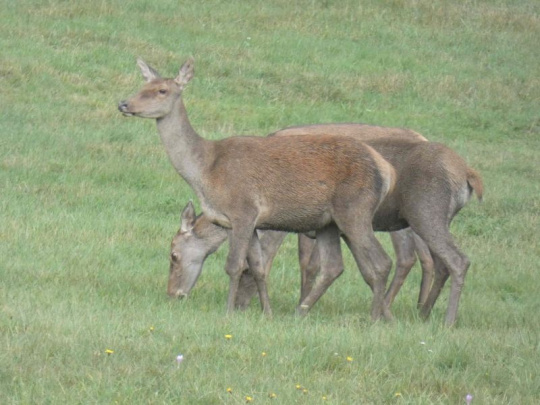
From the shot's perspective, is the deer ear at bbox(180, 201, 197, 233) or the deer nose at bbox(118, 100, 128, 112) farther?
the deer ear at bbox(180, 201, 197, 233)

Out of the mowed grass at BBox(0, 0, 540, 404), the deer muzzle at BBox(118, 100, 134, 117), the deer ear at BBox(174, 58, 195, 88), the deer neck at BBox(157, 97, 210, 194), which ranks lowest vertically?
the mowed grass at BBox(0, 0, 540, 404)

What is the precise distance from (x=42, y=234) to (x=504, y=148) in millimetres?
9570

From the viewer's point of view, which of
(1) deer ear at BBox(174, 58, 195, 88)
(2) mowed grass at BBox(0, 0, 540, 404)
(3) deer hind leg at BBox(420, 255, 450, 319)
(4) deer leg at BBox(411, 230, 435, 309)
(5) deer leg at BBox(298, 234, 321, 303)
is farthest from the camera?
(4) deer leg at BBox(411, 230, 435, 309)

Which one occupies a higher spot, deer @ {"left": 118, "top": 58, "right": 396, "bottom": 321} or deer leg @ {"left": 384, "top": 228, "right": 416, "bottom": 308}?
deer @ {"left": 118, "top": 58, "right": 396, "bottom": 321}

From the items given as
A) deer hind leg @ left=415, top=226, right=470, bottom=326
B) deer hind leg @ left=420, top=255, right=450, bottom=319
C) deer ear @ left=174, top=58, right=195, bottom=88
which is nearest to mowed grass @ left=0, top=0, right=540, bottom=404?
deer hind leg @ left=420, top=255, right=450, bottom=319

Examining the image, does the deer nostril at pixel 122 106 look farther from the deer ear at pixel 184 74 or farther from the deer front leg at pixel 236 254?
the deer front leg at pixel 236 254

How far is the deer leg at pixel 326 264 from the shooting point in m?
9.95

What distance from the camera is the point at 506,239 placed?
13.3 meters

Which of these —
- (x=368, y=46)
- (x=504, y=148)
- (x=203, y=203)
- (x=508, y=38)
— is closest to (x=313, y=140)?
(x=203, y=203)

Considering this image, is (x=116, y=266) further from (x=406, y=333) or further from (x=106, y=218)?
(x=406, y=333)

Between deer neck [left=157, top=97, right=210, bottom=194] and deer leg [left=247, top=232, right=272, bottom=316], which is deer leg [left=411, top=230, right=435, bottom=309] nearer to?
deer leg [left=247, top=232, right=272, bottom=316]

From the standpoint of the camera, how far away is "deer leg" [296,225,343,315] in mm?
9945

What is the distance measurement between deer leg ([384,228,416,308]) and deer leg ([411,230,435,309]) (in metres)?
0.08

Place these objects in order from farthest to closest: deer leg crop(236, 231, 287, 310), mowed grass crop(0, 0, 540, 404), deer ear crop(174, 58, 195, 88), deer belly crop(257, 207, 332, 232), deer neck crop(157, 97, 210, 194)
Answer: deer leg crop(236, 231, 287, 310) < deer ear crop(174, 58, 195, 88) < deer neck crop(157, 97, 210, 194) < deer belly crop(257, 207, 332, 232) < mowed grass crop(0, 0, 540, 404)
